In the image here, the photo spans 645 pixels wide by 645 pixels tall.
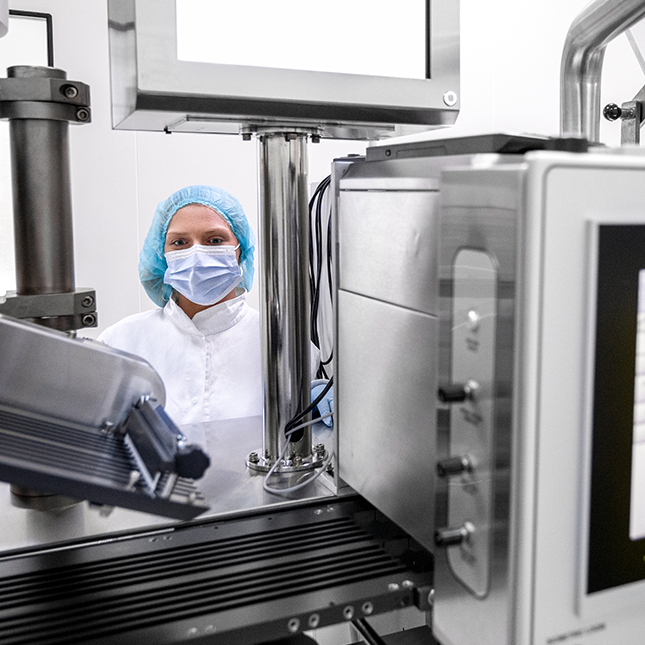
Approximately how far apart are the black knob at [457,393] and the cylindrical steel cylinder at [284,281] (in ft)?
1.11

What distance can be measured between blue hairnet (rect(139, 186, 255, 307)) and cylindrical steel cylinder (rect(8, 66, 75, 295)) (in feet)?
3.66

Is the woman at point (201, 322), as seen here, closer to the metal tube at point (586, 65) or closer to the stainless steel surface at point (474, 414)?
the metal tube at point (586, 65)

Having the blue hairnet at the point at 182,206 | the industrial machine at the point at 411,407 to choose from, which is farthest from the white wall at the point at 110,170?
the industrial machine at the point at 411,407

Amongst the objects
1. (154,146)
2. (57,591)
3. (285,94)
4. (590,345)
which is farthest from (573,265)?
(154,146)

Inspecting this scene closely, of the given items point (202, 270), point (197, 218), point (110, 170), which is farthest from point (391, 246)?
point (110, 170)

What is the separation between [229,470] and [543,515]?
1.46 feet

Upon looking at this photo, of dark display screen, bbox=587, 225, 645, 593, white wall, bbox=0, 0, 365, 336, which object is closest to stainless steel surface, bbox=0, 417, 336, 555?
dark display screen, bbox=587, 225, 645, 593

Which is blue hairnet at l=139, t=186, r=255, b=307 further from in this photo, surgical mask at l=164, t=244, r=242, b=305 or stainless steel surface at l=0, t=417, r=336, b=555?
stainless steel surface at l=0, t=417, r=336, b=555

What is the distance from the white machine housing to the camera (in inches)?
15.2

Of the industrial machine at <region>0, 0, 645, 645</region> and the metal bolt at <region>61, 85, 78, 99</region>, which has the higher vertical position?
the metal bolt at <region>61, 85, 78, 99</region>

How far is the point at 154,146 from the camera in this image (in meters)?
2.24

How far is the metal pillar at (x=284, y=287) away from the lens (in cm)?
74

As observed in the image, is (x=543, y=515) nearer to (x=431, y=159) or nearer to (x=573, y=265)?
(x=573, y=265)

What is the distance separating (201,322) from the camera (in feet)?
5.95
